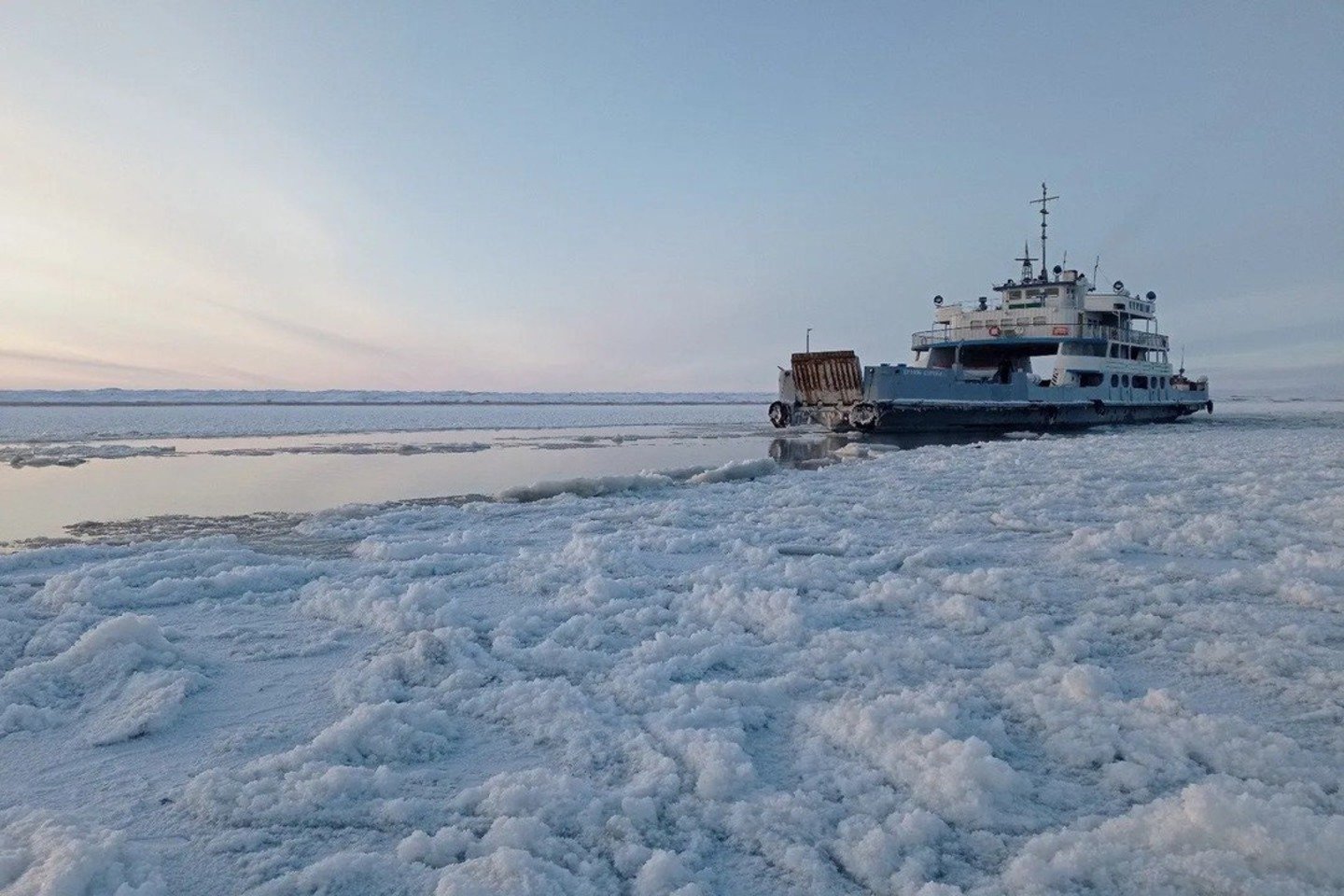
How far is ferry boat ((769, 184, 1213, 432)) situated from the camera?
984 inches

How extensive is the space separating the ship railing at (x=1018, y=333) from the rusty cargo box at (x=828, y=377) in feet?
24.8

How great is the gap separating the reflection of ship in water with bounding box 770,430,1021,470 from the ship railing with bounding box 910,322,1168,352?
4.82 metres

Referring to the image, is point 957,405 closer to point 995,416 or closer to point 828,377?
point 995,416

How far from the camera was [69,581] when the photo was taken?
5.22 metres

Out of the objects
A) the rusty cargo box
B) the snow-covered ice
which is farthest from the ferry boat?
the snow-covered ice

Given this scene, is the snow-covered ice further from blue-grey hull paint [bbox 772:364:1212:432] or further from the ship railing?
the ship railing

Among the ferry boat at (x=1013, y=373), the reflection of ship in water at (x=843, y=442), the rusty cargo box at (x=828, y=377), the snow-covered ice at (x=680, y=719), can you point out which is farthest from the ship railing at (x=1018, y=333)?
the snow-covered ice at (x=680, y=719)

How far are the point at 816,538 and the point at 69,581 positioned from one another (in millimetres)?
5768

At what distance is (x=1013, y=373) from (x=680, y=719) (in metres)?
27.5

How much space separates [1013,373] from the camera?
90.8 feet

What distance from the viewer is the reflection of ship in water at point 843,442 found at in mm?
16406

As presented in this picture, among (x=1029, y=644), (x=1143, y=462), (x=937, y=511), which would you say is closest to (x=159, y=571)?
(x=1029, y=644)

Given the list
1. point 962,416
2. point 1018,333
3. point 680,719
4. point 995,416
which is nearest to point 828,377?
point 962,416

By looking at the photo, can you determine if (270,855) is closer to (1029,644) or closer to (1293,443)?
(1029,644)
